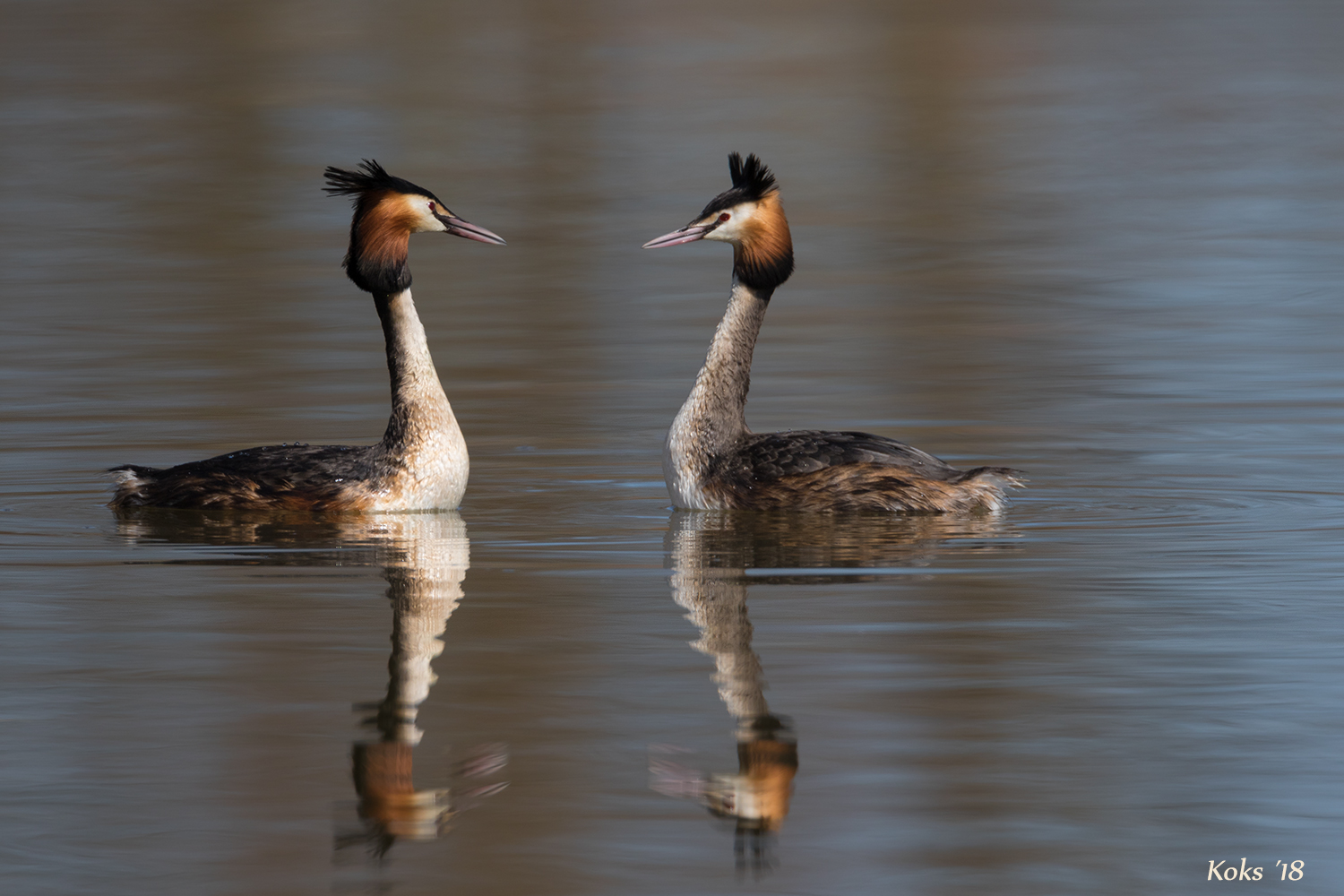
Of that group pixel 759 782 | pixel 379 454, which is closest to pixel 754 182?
pixel 379 454

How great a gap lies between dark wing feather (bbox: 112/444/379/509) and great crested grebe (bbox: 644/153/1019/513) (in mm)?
1463

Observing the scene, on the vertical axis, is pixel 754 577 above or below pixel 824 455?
below

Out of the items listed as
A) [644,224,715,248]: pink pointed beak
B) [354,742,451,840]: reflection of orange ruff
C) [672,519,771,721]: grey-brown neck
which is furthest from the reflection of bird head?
[644,224,715,248]: pink pointed beak

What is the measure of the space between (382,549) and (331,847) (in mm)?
3981

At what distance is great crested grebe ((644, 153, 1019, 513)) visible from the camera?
9984 mm

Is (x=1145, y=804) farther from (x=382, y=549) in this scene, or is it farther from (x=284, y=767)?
(x=382, y=549)

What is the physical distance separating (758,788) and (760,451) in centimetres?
450

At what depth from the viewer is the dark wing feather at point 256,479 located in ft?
33.2

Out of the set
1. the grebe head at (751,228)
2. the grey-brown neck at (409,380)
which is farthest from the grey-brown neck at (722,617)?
Result: the grebe head at (751,228)

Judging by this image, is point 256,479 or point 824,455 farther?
point 256,479

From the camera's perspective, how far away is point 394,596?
827 cm

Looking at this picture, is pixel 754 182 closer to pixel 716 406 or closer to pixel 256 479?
pixel 716 406

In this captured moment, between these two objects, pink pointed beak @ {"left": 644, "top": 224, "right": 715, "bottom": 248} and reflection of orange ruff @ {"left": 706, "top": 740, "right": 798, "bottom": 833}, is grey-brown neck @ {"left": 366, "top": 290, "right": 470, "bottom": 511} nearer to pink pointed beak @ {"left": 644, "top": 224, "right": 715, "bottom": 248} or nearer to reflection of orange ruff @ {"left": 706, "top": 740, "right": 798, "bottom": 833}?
pink pointed beak @ {"left": 644, "top": 224, "right": 715, "bottom": 248}

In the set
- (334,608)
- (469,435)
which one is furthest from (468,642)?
(469,435)
